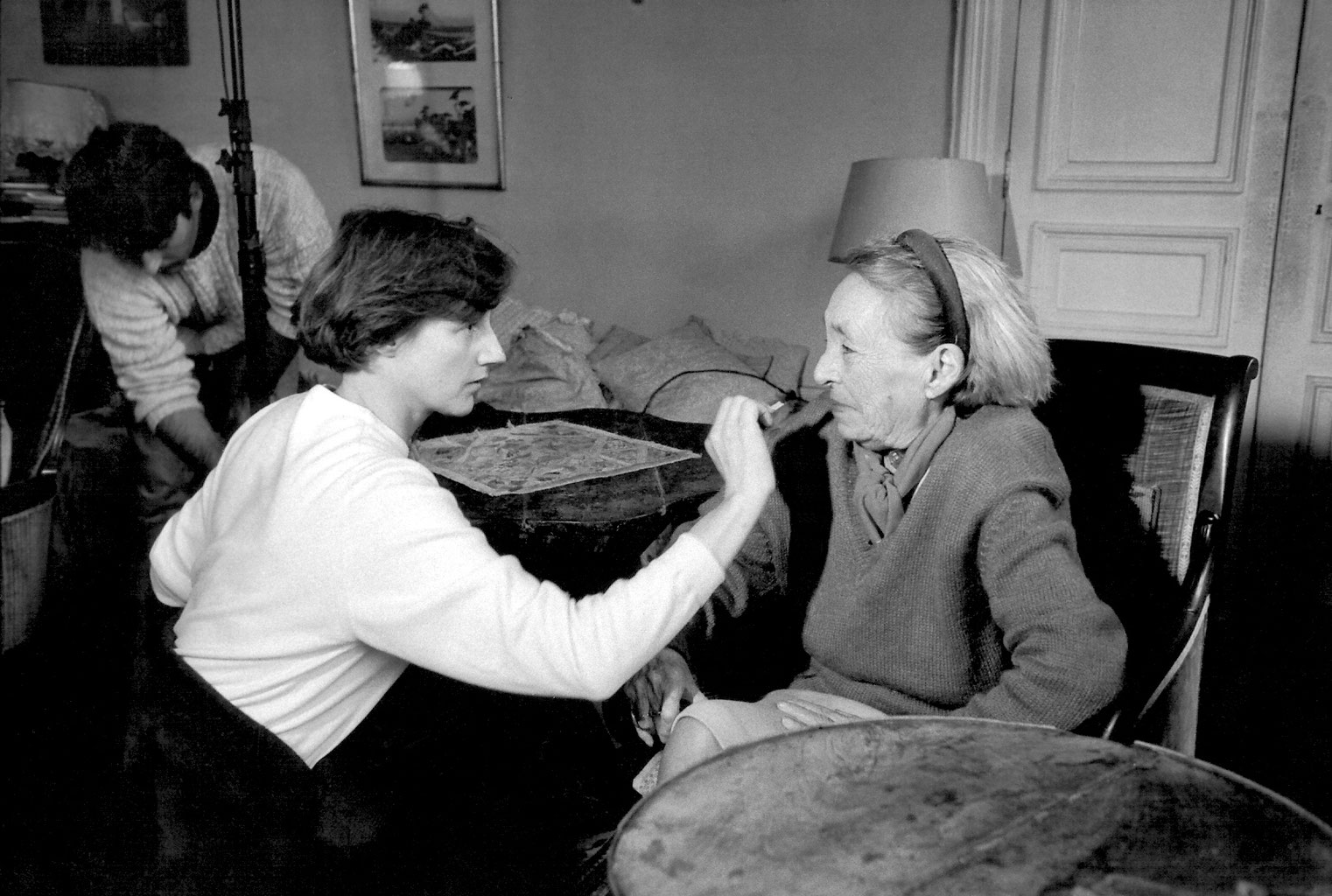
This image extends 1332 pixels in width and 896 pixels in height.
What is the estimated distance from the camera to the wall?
352cm

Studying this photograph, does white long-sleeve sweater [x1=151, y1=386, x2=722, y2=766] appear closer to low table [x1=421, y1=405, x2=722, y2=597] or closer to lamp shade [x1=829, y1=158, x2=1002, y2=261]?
low table [x1=421, y1=405, x2=722, y2=597]

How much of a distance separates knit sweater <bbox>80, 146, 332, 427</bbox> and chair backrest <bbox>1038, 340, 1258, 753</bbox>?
5.73ft

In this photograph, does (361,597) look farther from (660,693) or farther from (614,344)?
(614,344)

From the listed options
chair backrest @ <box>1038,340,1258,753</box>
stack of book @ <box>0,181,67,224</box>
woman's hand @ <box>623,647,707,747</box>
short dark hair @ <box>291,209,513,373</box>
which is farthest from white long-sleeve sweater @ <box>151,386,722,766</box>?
stack of book @ <box>0,181,67,224</box>

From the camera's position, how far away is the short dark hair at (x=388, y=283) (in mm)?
1406

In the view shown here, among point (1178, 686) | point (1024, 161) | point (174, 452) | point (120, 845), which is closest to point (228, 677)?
point (120, 845)

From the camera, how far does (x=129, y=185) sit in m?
2.27

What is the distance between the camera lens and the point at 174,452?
2768 millimetres

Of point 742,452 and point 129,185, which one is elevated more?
point 129,185

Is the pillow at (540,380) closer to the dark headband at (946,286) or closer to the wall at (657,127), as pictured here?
the wall at (657,127)

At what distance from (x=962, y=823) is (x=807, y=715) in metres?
0.51

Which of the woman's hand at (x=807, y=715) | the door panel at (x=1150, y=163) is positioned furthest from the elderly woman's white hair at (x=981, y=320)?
the door panel at (x=1150, y=163)

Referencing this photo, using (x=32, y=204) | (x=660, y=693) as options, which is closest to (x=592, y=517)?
(x=660, y=693)

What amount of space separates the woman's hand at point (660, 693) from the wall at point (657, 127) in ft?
7.70
